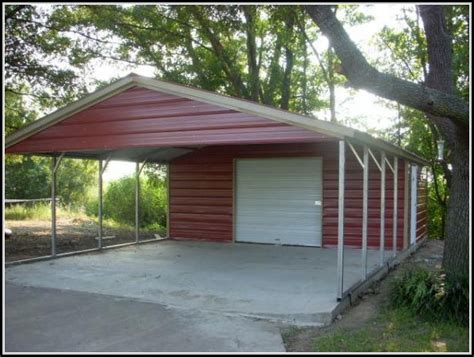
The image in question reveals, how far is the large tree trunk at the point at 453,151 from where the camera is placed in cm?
614

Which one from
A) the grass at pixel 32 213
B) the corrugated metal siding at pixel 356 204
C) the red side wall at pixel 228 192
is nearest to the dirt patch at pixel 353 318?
the corrugated metal siding at pixel 356 204

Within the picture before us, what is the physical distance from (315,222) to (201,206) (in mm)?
2885

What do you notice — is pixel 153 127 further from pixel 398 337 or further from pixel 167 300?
pixel 398 337

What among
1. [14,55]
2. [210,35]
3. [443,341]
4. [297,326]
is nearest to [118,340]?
[297,326]

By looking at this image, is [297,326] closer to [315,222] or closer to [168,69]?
[315,222]

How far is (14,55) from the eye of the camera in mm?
11055

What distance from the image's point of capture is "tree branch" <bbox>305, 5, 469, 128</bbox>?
5184 millimetres

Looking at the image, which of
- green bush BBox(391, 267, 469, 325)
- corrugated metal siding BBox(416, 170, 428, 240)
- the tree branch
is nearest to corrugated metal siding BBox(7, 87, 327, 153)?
the tree branch

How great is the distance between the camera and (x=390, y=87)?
5.23 metres

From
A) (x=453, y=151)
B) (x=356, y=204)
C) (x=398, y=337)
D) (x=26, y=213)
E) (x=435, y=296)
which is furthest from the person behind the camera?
(x=26, y=213)

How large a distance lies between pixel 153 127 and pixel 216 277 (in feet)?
7.99

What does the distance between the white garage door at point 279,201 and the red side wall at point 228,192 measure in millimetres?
174

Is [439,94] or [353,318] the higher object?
[439,94]

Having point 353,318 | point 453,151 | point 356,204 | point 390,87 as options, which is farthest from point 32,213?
point 390,87
